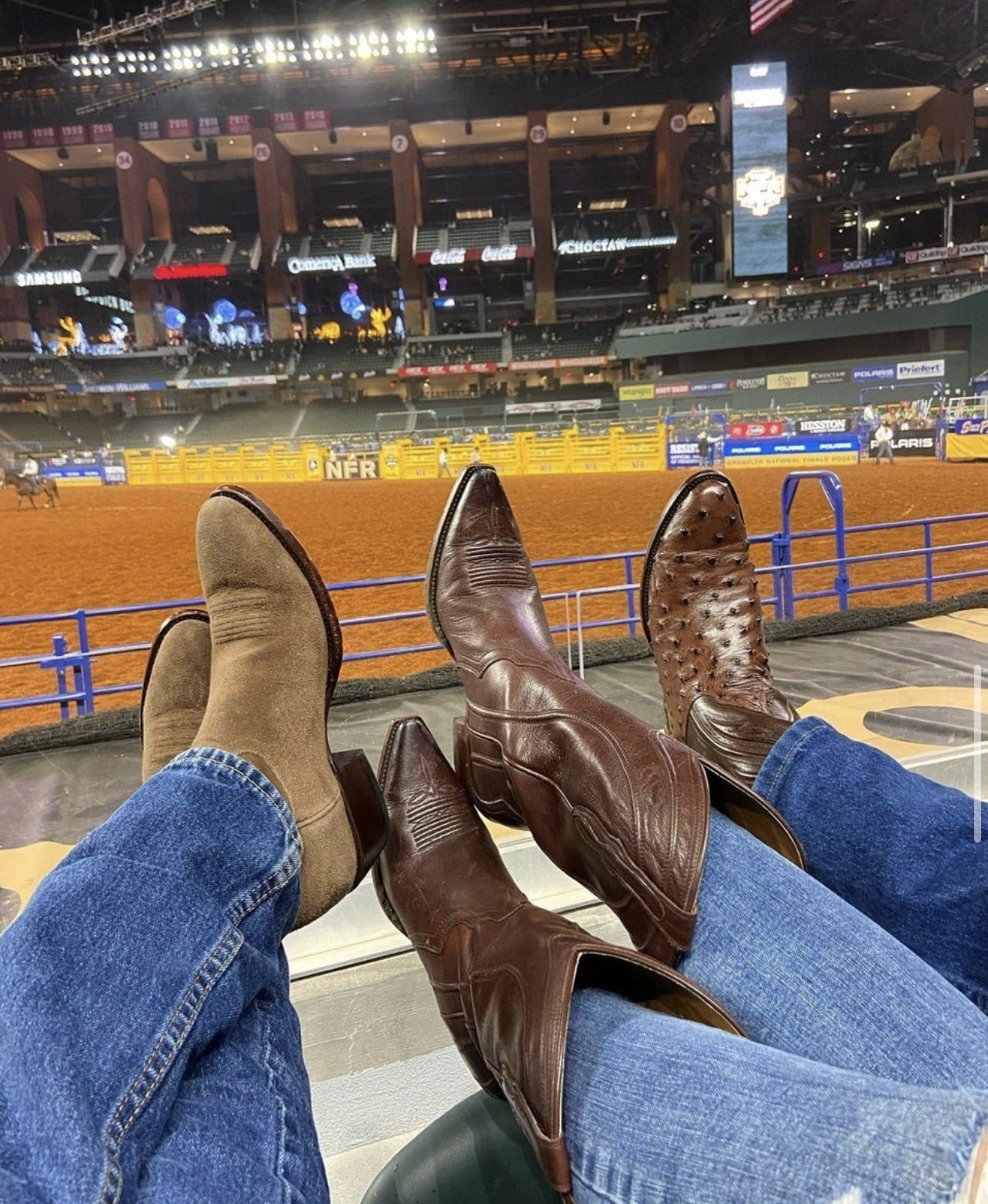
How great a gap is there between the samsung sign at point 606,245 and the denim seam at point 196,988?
43.7ft

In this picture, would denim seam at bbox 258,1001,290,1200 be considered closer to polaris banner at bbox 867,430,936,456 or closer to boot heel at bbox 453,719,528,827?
boot heel at bbox 453,719,528,827

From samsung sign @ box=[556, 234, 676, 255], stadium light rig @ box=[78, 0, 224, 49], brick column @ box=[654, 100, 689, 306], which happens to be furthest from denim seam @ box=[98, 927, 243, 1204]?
samsung sign @ box=[556, 234, 676, 255]

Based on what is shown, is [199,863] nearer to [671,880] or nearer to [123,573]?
[671,880]

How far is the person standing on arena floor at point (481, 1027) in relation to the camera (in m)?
0.33

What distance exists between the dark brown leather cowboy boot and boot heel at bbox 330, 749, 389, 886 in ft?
1.30

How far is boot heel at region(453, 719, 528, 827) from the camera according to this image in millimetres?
721

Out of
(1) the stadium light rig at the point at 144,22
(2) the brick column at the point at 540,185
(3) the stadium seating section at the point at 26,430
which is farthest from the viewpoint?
(2) the brick column at the point at 540,185

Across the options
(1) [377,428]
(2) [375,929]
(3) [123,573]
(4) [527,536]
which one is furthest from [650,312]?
(2) [375,929]

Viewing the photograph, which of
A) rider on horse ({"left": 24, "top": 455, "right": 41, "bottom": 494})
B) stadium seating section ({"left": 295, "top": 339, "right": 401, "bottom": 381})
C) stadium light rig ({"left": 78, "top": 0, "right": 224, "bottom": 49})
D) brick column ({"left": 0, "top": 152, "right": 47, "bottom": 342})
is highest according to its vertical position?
stadium light rig ({"left": 78, "top": 0, "right": 224, "bottom": 49})

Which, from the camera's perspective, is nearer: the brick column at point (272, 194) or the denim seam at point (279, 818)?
the denim seam at point (279, 818)

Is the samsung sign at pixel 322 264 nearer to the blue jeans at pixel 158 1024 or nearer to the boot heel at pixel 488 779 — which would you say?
the boot heel at pixel 488 779

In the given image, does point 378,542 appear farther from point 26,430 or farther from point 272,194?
point 26,430

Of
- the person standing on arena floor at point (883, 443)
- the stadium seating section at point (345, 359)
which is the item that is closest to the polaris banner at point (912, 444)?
the person standing on arena floor at point (883, 443)

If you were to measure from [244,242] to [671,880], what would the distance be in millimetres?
10468
